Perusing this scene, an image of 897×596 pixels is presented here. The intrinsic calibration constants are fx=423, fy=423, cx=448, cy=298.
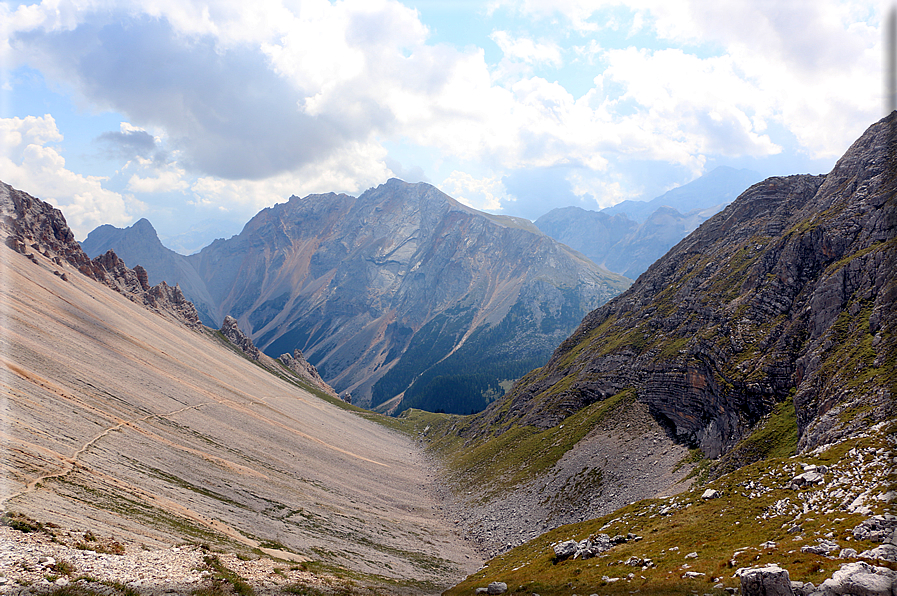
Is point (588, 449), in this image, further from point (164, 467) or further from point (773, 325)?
point (164, 467)

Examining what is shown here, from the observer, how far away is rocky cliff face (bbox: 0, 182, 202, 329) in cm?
13950

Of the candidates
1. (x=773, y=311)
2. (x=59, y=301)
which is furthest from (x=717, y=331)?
(x=59, y=301)

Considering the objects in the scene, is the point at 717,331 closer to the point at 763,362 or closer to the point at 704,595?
the point at 763,362

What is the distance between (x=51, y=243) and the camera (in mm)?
161000

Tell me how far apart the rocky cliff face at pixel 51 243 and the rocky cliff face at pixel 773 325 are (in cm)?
16574

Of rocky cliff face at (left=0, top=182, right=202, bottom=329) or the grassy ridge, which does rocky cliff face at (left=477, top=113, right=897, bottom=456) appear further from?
rocky cliff face at (left=0, top=182, right=202, bottom=329)

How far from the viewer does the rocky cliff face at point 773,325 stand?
44375mm

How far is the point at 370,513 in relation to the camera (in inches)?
2916

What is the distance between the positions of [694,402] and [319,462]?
7549 cm

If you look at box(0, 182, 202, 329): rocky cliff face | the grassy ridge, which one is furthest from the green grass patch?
box(0, 182, 202, 329): rocky cliff face

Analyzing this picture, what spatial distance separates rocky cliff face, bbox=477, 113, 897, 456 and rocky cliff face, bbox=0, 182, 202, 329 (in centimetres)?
16574

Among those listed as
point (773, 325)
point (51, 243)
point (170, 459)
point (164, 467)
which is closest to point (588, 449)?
point (773, 325)

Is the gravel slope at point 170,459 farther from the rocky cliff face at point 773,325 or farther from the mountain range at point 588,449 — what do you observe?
the rocky cliff face at point 773,325

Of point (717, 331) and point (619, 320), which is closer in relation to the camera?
point (717, 331)
